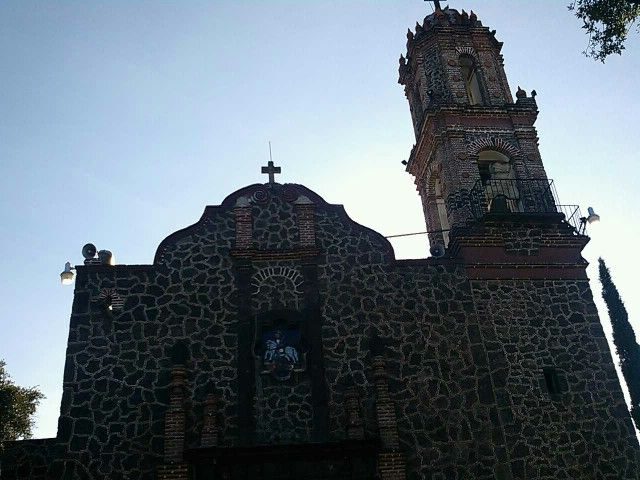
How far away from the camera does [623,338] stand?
19938mm

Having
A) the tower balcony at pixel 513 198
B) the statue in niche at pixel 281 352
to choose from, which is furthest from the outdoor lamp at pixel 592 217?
the statue in niche at pixel 281 352

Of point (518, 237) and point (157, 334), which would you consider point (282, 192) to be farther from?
point (518, 237)

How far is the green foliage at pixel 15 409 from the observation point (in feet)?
68.8

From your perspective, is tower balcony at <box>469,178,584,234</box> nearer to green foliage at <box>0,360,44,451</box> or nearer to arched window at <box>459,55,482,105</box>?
arched window at <box>459,55,482,105</box>

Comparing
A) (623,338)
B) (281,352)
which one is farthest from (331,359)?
(623,338)

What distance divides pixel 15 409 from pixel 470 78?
18619mm

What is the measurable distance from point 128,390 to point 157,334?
1.44 meters

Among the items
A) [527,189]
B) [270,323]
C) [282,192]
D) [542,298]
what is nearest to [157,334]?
[270,323]

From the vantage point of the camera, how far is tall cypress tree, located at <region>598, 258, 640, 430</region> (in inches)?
762

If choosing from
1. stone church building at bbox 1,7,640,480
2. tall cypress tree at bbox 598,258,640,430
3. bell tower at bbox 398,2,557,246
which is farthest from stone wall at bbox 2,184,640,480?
tall cypress tree at bbox 598,258,640,430

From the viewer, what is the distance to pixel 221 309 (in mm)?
15734

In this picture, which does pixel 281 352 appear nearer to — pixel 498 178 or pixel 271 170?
pixel 271 170

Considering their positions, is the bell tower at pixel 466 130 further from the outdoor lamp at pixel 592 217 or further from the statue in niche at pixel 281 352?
the statue in niche at pixel 281 352

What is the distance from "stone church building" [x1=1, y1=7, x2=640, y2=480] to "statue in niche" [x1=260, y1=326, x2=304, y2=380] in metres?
0.05
